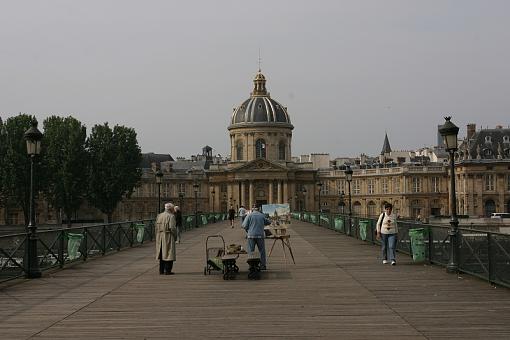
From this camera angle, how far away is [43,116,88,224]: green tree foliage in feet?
258

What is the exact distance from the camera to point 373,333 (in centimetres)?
1102

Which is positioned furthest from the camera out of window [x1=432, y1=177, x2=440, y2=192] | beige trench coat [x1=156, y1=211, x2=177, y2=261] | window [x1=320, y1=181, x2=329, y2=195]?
window [x1=320, y1=181, x2=329, y2=195]

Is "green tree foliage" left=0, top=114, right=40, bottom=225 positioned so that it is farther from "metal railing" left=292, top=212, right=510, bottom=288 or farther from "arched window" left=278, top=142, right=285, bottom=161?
"arched window" left=278, top=142, right=285, bottom=161

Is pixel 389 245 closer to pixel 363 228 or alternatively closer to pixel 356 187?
pixel 363 228

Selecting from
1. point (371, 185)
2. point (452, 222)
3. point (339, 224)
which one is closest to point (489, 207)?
point (371, 185)

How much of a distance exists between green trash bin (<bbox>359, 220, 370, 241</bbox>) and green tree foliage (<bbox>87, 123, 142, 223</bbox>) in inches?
1925

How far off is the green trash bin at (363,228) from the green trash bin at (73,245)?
14973mm

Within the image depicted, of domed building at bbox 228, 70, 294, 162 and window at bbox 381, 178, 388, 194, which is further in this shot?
domed building at bbox 228, 70, 294, 162

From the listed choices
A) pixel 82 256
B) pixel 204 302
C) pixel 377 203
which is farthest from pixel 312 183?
pixel 204 302

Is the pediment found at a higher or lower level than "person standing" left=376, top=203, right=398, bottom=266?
higher

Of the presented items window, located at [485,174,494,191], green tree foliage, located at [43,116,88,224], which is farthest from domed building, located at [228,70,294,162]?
green tree foliage, located at [43,116,88,224]

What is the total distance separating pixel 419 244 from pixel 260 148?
370ft

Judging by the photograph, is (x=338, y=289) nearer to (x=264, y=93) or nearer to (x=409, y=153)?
(x=264, y=93)

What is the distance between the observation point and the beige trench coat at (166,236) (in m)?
19.6
